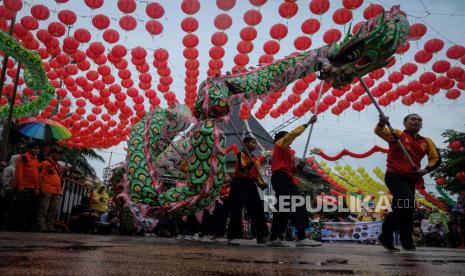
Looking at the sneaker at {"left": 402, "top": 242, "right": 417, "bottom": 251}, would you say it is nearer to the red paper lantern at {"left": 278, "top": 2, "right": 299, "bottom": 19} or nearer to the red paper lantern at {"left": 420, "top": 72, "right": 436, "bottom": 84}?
the red paper lantern at {"left": 278, "top": 2, "right": 299, "bottom": 19}

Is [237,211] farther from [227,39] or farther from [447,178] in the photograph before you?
[447,178]

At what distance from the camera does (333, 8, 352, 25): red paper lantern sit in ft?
25.6

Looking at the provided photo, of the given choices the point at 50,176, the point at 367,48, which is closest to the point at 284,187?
the point at 367,48

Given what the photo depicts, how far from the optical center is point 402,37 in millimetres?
4977

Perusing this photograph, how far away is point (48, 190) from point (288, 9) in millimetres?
5899

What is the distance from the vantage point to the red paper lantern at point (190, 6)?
769 cm

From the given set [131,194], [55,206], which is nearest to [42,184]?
[55,206]

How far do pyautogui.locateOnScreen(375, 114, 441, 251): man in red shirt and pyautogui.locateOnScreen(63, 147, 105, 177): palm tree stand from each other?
19.1 m

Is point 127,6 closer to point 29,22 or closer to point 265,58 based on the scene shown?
point 29,22

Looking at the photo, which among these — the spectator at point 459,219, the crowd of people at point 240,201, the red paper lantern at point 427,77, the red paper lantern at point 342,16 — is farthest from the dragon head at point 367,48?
the spectator at point 459,219

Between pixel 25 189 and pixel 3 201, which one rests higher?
pixel 25 189

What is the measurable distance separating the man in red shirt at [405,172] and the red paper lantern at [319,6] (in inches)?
154

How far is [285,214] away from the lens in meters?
5.16

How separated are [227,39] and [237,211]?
196 inches
